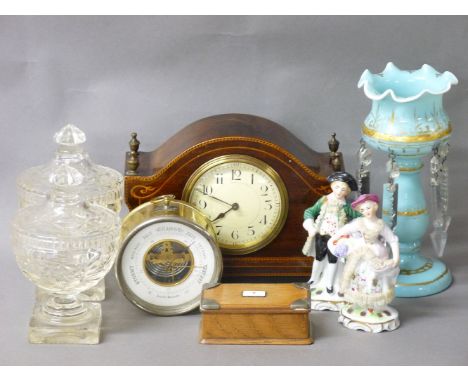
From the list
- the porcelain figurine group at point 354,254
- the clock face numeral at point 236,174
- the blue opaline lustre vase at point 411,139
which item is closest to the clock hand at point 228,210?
the clock face numeral at point 236,174

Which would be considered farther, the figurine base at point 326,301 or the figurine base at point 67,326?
Result: the figurine base at point 326,301

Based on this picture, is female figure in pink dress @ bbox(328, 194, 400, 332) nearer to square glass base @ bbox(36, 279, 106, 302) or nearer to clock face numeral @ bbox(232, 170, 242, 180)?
clock face numeral @ bbox(232, 170, 242, 180)

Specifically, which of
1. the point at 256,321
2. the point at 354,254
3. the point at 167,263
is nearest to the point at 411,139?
the point at 354,254

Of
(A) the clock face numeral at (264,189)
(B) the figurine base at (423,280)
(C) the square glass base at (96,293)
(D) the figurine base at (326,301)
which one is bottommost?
(D) the figurine base at (326,301)

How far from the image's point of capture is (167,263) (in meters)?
5.52

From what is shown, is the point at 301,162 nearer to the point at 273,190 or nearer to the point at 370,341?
the point at 273,190

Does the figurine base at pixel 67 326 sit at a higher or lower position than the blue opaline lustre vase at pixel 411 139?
lower

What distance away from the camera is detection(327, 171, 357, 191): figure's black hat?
5480mm

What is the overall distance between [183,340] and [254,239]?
606mm

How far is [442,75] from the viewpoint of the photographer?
→ 19.0 ft

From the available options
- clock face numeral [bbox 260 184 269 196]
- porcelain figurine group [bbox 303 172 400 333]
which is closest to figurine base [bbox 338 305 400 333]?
porcelain figurine group [bbox 303 172 400 333]

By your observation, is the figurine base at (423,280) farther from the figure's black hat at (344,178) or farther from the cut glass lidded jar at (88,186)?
the cut glass lidded jar at (88,186)

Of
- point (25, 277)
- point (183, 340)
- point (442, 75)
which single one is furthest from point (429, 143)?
point (25, 277)

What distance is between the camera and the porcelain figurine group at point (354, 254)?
5355 millimetres
